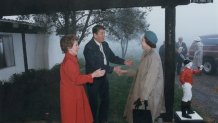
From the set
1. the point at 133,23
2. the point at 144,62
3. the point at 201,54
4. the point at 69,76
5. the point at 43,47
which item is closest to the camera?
the point at 69,76

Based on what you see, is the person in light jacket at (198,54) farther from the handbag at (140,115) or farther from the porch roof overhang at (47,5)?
the handbag at (140,115)

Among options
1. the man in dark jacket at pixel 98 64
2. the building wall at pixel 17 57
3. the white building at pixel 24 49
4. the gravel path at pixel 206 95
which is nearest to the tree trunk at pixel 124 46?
the white building at pixel 24 49

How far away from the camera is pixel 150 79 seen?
4.77 m

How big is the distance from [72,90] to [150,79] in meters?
1.15

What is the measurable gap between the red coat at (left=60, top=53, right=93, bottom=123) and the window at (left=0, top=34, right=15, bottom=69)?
7449mm

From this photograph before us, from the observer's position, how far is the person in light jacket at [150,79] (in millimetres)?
4785

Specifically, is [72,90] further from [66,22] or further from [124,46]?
[124,46]

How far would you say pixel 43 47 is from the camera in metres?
15.0

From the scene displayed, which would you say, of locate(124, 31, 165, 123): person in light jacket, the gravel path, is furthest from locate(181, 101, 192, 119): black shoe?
the gravel path

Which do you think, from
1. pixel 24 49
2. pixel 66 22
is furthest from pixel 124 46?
pixel 24 49

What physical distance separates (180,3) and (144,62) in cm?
229

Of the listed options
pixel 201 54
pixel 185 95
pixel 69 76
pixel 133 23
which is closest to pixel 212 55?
pixel 201 54

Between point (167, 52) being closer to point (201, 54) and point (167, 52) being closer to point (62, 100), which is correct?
point (62, 100)

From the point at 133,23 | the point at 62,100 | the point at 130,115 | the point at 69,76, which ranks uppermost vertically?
the point at 133,23
